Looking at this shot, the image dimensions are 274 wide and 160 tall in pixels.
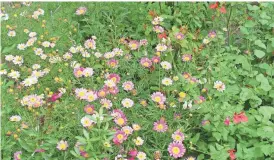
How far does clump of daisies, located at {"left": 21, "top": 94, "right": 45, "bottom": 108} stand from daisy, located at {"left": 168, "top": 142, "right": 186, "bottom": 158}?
763 millimetres

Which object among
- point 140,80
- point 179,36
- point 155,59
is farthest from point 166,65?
point 179,36

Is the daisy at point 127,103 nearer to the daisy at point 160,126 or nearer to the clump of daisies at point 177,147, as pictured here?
the daisy at point 160,126

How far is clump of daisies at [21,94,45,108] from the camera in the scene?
2934 mm

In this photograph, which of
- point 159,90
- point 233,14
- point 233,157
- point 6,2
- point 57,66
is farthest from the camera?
point 6,2

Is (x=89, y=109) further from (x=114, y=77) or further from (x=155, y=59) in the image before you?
(x=155, y=59)

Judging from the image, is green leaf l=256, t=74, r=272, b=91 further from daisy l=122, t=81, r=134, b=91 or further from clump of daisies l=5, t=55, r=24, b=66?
clump of daisies l=5, t=55, r=24, b=66

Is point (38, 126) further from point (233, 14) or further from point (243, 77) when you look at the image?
point (233, 14)

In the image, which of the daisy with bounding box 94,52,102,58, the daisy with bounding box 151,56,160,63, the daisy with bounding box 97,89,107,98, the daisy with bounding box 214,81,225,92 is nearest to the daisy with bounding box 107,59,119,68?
the daisy with bounding box 94,52,102,58

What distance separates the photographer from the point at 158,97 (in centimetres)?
299

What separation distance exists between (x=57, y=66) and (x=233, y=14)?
1.33m

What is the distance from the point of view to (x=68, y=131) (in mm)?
2748

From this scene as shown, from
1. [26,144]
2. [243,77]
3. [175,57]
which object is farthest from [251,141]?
[26,144]

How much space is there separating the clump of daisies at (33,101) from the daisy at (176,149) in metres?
0.76

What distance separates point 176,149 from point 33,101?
840mm
